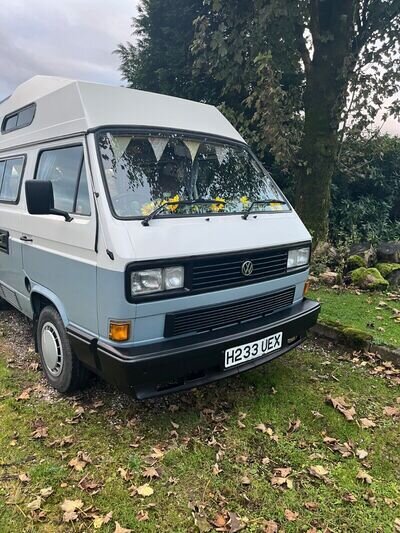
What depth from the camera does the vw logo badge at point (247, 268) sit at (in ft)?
10.7

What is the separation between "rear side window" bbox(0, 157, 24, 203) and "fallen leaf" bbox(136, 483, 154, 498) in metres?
3.24

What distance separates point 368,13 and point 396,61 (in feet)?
3.38

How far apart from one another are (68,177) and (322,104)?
19.1 feet

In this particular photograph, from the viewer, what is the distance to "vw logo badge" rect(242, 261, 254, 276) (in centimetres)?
328

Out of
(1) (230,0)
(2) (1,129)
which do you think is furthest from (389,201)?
(2) (1,129)

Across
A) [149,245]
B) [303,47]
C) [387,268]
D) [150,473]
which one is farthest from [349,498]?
[303,47]

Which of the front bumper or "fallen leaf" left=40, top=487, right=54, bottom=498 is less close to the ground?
the front bumper

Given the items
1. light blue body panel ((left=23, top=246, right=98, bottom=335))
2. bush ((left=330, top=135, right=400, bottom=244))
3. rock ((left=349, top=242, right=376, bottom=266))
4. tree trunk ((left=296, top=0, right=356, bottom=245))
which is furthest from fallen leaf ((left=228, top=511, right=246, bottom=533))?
bush ((left=330, top=135, right=400, bottom=244))

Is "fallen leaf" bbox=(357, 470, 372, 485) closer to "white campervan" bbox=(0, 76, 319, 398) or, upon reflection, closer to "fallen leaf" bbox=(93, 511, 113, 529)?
"white campervan" bbox=(0, 76, 319, 398)

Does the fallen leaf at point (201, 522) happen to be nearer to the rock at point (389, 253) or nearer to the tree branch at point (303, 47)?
the rock at point (389, 253)

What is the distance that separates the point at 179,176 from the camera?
144 inches

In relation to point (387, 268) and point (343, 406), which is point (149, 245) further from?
point (387, 268)

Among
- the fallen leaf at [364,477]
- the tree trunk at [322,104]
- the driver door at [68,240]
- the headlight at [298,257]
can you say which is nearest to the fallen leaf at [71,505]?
the driver door at [68,240]

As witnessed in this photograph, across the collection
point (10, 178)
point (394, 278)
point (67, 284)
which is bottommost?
point (394, 278)
